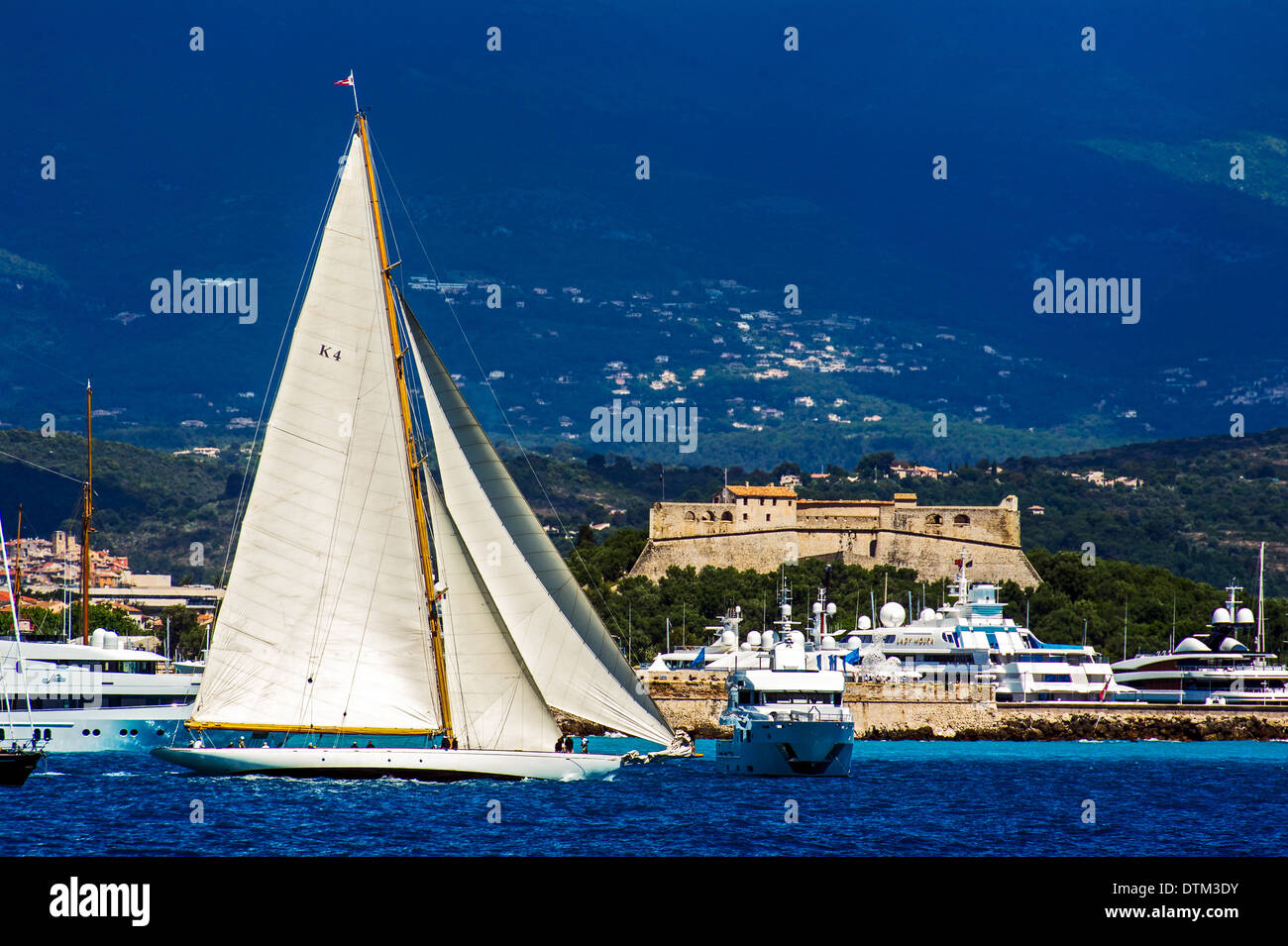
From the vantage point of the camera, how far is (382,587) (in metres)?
43.6

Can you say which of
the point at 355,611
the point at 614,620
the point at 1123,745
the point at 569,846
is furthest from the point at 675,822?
the point at 614,620

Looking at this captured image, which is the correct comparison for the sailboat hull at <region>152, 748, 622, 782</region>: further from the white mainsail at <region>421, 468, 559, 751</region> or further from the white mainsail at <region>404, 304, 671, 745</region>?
the white mainsail at <region>404, 304, 671, 745</region>

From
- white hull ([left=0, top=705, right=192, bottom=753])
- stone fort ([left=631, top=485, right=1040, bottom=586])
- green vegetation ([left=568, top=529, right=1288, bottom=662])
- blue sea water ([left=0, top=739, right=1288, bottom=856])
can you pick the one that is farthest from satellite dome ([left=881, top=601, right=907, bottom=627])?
white hull ([left=0, top=705, right=192, bottom=753])

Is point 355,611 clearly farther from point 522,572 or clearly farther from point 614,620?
point 614,620

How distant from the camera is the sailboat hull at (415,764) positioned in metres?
43.2

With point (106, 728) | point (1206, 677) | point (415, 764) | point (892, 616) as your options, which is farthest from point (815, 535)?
point (415, 764)

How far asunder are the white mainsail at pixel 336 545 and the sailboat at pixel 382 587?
0.04 meters

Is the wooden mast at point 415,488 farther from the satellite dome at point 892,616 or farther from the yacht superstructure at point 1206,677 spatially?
the yacht superstructure at point 1206,677

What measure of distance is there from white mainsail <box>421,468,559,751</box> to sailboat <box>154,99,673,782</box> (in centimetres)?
4

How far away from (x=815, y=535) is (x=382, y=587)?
84.4 m

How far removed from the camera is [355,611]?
43562 millimetres

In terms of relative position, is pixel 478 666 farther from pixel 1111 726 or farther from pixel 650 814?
pixel 1111 726

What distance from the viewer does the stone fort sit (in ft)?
402
